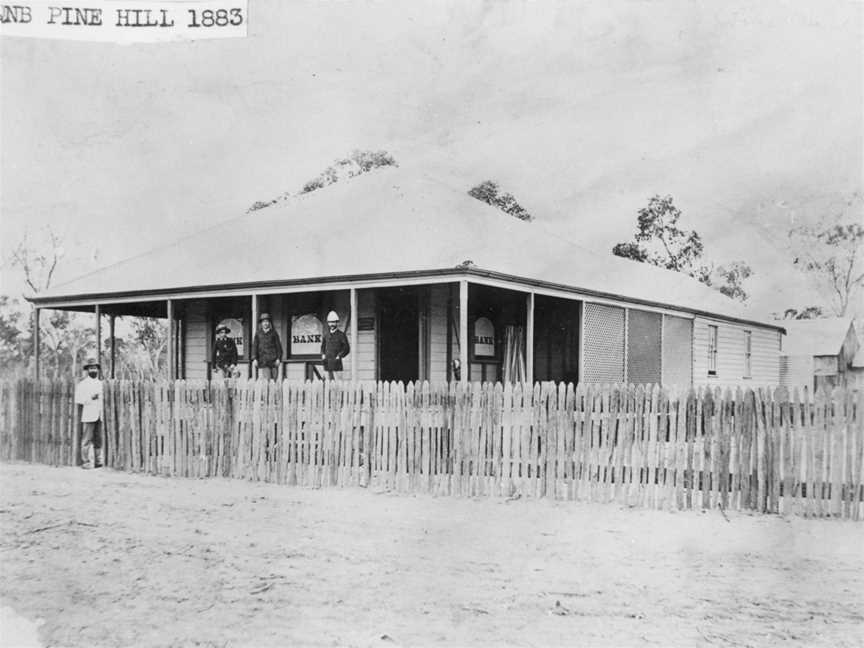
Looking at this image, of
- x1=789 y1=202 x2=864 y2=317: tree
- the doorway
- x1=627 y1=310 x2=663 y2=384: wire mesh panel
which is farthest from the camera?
x1=627 y1=310 x2=663 y2=384: wire mesh panel

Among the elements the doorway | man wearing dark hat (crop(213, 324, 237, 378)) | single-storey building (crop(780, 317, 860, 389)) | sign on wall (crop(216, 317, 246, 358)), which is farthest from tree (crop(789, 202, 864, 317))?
single-storey building (crop(780, 317, 860, 389))

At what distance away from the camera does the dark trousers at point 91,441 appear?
10.6 meters

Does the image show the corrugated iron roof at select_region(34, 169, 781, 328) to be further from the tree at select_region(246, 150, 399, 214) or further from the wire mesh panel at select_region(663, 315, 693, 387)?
the wire mesh panel at select_region(663, 315, 693, 387)

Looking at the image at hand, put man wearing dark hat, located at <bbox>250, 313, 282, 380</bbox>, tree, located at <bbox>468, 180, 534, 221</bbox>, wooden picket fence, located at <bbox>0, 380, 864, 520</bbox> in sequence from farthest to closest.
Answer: man wearing dark hat, located at <bbox>250, 313, 282, 380</bbox> < tree, located at <bbox>468, 180, 534, 221</bbox> < wooden picket fence, located at <bbox>0, 380, 864, 520</bbox>

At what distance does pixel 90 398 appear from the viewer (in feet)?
34.4

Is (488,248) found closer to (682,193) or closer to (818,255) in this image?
(682,193)

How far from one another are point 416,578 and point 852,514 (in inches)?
174

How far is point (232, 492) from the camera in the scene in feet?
29.0

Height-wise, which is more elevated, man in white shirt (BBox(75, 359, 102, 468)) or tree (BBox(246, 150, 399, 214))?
tree (BBox(246, 150, 399, 214))

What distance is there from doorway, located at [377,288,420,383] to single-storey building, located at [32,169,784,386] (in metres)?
0.02

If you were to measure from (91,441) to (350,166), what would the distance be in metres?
5.34

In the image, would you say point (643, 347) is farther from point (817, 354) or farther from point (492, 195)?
point (817, 354)

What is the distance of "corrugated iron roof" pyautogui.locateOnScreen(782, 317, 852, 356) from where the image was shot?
28.7 meters

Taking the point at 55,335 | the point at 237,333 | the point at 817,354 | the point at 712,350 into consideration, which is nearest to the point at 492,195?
the point at 237,333
